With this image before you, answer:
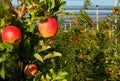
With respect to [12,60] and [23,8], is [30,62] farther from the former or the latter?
[23,8]

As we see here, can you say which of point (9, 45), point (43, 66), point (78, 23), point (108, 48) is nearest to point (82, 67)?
point (108, 48)

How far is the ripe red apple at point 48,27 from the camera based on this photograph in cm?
155

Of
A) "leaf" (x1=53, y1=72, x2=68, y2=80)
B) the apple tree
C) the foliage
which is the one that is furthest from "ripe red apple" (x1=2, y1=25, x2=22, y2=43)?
the foliage

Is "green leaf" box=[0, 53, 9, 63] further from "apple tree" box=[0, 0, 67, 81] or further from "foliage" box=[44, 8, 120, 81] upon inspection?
"foliage" box=[44, 8, 120, 81]

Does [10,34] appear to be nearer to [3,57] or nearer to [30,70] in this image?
[3,57]

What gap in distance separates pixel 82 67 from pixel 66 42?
0.94m

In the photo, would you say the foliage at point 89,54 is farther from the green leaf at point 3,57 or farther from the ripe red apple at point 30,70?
the green leaf at point 3,57

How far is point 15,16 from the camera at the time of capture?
169cm

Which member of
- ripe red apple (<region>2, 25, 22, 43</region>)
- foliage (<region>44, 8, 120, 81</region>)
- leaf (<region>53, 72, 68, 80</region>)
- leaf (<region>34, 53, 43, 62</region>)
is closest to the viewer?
ripe red apple (<region>2, 25, 22, 43</region>)

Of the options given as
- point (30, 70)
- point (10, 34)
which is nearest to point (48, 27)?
point (10, 34)

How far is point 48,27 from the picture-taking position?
61.0 inches

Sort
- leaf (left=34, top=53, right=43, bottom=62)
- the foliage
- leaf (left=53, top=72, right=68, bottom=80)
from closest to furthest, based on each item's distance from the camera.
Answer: leaf (left=34, top=53, right=43, bottom=62), leaf (left=53, top=72, right=68, bottom=80), the foliage

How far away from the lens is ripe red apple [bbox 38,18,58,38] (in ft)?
5.09

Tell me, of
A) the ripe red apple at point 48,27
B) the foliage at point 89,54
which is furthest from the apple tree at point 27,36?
the foliage at point 89,54
